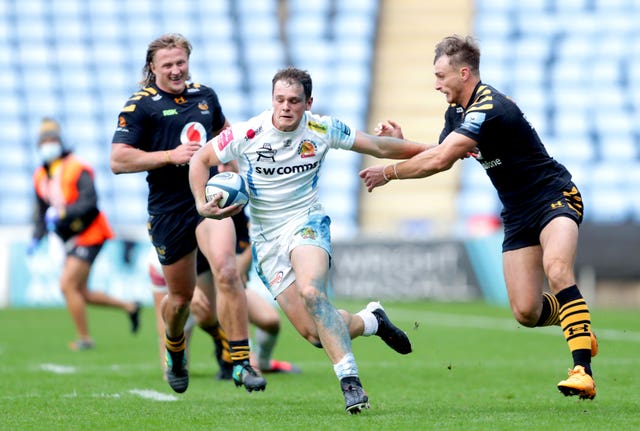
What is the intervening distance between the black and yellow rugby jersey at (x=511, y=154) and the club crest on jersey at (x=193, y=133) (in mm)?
1881

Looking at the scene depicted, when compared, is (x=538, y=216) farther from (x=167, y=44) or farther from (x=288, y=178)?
(x=167, y=44)

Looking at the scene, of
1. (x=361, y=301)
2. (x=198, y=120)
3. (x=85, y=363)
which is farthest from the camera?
(x=361, y=301)

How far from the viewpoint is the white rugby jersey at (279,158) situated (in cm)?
726

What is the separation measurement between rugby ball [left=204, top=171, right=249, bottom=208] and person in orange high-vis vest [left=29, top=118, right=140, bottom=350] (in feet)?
20.1

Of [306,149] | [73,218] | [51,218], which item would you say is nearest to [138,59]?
[51,218]

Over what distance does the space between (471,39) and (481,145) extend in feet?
2.37

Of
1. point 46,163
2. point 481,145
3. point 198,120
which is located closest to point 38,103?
point 46,163

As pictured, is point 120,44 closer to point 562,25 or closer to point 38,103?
point 38,103

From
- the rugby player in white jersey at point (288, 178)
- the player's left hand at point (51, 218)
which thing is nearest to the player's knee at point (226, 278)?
the rugby player in white jersey at point (288, 178)

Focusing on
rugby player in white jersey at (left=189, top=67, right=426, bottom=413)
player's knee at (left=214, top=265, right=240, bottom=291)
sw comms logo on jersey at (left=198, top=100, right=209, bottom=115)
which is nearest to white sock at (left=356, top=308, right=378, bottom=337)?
rugby player in white jersey at (left=189, top=67, right=426, bottom=413)

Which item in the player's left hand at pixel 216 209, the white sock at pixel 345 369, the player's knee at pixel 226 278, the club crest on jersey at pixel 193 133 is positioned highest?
the club crest on jersey at pixel 193 133

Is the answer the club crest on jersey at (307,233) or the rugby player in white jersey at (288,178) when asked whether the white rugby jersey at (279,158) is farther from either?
the club crest on jersey at (307,233)

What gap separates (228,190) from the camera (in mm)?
7082

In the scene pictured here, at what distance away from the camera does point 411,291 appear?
19.7 meters
